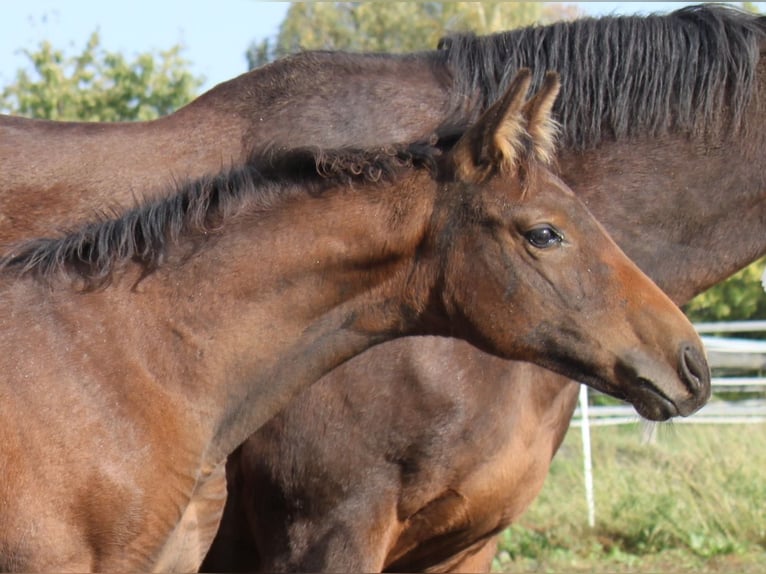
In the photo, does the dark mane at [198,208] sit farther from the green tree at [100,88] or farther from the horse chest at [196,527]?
the green tree at [100,88]

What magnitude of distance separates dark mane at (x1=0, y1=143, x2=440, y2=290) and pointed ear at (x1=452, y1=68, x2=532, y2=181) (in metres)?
0.10

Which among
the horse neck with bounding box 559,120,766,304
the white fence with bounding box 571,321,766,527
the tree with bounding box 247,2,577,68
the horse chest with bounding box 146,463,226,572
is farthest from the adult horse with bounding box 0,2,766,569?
the tree with bounding box 247,2,577,68

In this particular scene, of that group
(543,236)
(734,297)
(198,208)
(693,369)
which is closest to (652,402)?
(693,369)

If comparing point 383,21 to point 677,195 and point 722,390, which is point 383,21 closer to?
point 722,390

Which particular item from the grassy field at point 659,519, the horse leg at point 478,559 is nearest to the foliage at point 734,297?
the grassy field at point 659,519

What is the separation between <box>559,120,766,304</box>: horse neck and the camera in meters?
4.00

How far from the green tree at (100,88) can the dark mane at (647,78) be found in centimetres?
1362

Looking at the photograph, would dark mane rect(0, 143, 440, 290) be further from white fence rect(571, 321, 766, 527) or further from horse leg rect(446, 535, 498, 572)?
white fence rect(571, 321, 766, 527)

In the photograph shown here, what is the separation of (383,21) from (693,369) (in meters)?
24.0

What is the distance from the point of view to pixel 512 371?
3.91 meters

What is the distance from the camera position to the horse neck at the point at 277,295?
3.18 meters

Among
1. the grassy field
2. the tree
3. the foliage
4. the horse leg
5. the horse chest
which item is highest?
the horse chest

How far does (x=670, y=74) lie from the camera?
4023 millimetres

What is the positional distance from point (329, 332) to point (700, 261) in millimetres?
1441
